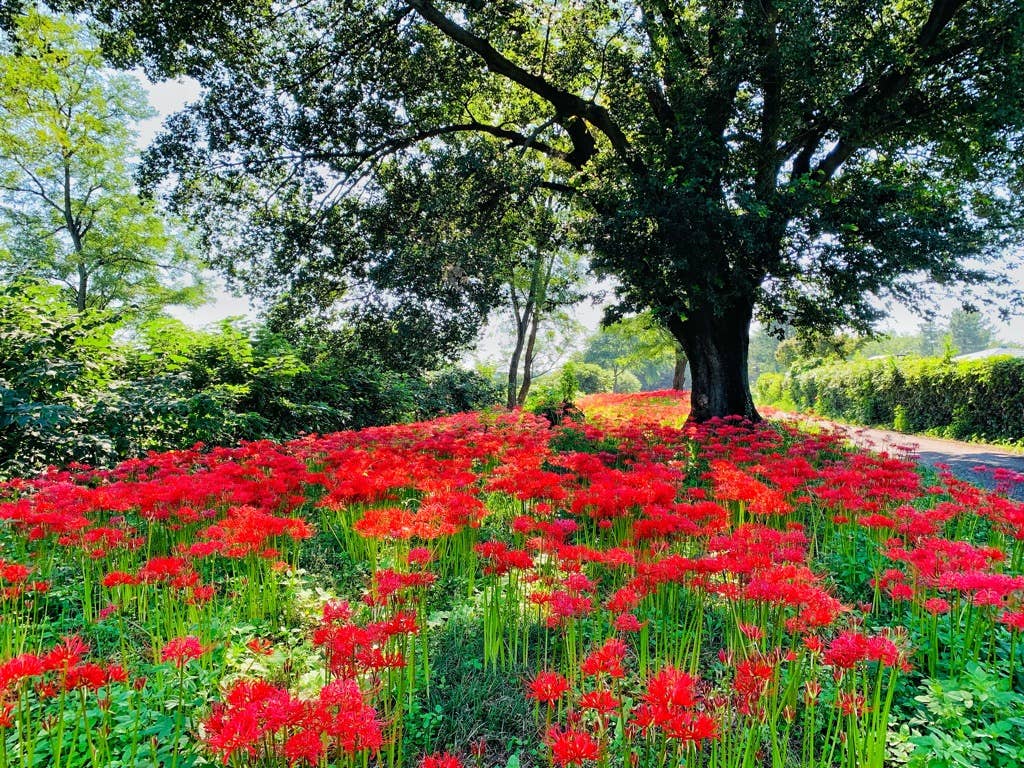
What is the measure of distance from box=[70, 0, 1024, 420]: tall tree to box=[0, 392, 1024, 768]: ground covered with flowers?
6.12 m

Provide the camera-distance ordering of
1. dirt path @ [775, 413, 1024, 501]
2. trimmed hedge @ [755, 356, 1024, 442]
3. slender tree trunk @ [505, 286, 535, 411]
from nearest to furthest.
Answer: dirt path @ [775, 413, 1024, 501] < trimmed hedge @ [755, 356, 1024, 442] < slender tree trunk @ [505, 286, 535, 411]

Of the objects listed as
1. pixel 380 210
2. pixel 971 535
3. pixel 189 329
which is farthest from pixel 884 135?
pixel 189 329

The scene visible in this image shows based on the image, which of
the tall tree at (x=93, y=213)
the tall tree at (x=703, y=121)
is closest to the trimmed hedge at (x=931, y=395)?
the tall tree at (x=703, y=121)

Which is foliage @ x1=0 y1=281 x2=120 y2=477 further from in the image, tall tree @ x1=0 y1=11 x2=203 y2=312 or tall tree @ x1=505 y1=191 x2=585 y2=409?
tall tree @ x1=0 y1=11 x2=203 y2=312

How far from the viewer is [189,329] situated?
1164 cm

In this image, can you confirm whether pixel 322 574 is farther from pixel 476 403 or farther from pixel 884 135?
pixel 476 403

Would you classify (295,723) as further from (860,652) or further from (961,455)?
(961,455)

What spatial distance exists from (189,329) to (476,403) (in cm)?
1366

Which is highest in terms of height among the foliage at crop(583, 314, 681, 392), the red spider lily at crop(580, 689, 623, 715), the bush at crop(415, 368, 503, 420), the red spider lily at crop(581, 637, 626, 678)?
the foliage at crop(583, 314, 681, 392)

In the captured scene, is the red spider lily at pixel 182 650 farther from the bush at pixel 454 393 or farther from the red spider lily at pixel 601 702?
the bush at pixel 454 393

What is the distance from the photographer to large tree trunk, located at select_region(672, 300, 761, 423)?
1200cm

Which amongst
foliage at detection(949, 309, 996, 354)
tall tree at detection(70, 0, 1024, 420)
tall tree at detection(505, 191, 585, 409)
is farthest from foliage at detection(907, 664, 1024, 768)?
foliage at detection(949, 309, 996, 354)

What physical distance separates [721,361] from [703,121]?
209 inches

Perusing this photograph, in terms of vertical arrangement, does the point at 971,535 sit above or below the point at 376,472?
below
